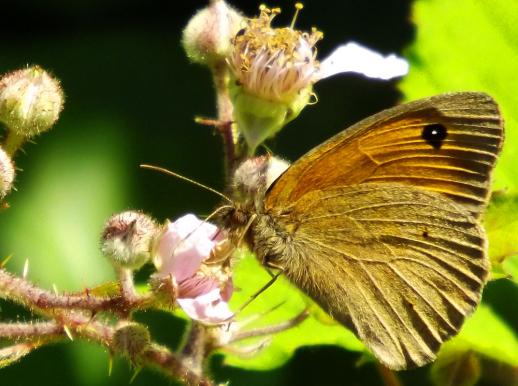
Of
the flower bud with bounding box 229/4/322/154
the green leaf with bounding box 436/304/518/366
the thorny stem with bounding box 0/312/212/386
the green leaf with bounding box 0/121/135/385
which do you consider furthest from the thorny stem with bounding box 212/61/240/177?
the green leaf with bounding box 0/121/135/385

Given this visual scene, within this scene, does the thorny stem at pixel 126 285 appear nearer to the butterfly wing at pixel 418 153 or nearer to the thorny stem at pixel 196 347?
the thorny stem at pixel 196 347

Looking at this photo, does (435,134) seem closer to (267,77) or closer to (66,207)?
(267,77)

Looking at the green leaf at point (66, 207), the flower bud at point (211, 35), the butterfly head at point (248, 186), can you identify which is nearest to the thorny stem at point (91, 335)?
the butterfly head at point (248, 186)

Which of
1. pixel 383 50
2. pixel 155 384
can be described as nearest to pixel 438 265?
pixel 155 384

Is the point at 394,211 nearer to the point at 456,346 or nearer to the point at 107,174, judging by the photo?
the point at 456,346

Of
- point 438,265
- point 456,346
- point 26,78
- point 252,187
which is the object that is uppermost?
point 26,78

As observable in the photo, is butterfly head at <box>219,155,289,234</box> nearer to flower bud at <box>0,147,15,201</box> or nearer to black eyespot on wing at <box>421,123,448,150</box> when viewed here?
black eyespot on wing at <box>421,123,448,150</box>

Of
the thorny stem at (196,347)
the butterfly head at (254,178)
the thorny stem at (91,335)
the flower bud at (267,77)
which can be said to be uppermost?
the flower bud at (267,77)
